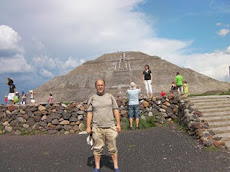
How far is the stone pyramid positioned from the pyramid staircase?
15.2 metres

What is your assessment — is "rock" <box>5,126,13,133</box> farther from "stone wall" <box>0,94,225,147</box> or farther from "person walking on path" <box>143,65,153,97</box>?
"person walking on path" <box>143,65,153,97</box>

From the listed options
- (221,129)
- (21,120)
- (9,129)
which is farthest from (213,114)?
(9,129)

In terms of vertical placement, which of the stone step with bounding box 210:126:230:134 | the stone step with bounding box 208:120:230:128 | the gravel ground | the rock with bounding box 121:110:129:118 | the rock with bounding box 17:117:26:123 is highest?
the rock with bounding box 121:110:129:118

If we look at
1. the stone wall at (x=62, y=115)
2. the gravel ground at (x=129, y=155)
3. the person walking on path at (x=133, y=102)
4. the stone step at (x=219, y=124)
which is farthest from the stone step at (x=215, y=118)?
the person walking on path at (x=133, y=102)

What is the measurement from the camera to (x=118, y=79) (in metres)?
32.5

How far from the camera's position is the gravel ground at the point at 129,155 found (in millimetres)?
5934

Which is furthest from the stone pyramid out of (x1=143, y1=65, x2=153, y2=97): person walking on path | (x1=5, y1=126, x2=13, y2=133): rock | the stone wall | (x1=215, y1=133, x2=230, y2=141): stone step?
(x1=215, y1=133, x2=230, y2=141): stone step

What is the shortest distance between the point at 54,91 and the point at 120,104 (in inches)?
816

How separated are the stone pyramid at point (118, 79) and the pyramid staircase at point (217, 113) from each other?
15168 mm

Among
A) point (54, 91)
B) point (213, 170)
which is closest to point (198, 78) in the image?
point (54, 91)

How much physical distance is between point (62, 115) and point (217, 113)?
23.8 feet

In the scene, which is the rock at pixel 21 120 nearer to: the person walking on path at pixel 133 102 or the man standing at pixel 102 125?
the person walking on path at pixel 133 102

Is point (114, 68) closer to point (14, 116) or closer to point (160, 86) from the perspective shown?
point (160, 86)

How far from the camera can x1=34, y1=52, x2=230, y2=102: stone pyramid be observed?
28.9 meters
